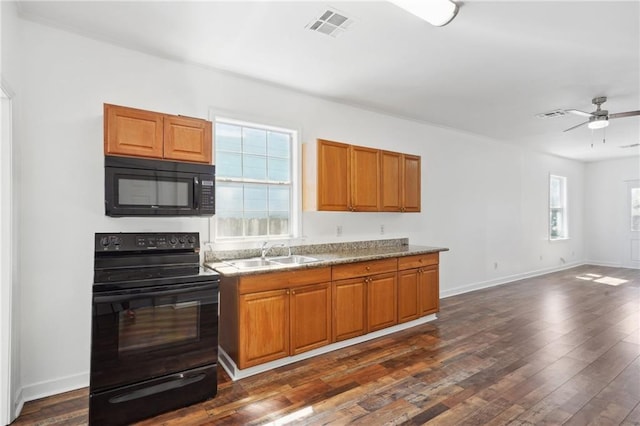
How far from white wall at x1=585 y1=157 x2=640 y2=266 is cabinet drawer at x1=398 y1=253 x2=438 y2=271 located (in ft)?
24.5

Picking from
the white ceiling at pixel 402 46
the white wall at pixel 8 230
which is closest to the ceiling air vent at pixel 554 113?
the white ceiling at pixel 402 46

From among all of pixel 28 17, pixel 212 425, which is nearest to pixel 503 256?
pixel 212 425

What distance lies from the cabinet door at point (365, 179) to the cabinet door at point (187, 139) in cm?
167

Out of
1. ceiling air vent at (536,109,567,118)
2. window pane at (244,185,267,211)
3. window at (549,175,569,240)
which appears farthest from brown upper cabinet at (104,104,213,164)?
window at (549,175,569,240)

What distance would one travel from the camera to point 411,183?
14.5ft

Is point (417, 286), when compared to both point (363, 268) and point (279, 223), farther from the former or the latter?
point (279, 223)

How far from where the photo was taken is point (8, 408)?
2.12 meters

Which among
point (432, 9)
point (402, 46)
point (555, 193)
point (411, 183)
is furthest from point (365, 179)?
point (555, 193)

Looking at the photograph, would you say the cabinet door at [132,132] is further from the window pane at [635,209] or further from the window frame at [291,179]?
the window pane at [635,209]

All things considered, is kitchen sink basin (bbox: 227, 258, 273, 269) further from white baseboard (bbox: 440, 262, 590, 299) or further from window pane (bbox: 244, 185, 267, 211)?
white baseboard (bbox: 440, 262, 590, 299)

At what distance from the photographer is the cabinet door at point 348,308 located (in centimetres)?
331

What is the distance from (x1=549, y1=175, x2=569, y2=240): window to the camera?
320 inches

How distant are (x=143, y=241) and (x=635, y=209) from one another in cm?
1080

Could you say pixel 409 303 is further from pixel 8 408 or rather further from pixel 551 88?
pixel 8 408
